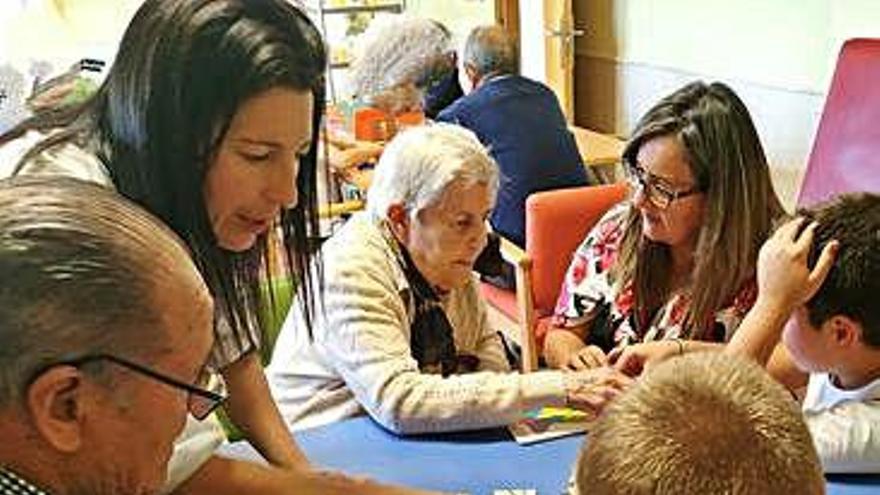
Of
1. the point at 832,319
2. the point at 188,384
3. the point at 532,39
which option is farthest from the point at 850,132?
the point at 532,39

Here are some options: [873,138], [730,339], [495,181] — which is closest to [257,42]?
[495,181]

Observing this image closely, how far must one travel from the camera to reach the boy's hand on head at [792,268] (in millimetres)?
1687

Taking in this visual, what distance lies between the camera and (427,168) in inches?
75.6

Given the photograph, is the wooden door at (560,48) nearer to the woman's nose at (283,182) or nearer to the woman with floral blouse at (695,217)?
the woman with floral blouse at (695,217)

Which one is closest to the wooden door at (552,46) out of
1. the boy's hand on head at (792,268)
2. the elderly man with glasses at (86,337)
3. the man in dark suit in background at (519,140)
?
the man in dark suit in background at (519,140)

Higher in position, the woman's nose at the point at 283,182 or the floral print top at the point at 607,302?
the woman's nose at the point at 283,182

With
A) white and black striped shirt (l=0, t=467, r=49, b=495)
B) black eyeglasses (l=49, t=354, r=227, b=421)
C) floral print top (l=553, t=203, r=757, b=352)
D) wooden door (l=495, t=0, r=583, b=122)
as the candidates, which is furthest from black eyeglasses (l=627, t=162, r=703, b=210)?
wooden door (l=495, t=0, r=583, b=122)

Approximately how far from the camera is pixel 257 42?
1255mm

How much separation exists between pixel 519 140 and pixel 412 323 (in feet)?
6.00

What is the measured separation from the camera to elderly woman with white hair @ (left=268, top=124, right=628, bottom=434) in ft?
5.65

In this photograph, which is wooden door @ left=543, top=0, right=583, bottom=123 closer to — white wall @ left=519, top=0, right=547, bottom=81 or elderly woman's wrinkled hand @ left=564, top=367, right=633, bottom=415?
white wall @ left=519, top=0, right=547, bottom=81

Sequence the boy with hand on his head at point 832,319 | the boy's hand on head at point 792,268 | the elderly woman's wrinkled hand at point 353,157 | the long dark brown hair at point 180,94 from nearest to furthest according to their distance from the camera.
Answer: the long dark brown hair at point 180,94 < the boy with hand on his head at point 832,319 < the boy's hand on head at point 792,268 < the elderly woman's wrinkled hand at point 353,157

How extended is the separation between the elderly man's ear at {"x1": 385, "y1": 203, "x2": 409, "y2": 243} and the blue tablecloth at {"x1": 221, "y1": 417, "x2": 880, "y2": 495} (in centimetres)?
35

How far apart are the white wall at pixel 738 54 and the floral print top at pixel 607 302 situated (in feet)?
5.27
